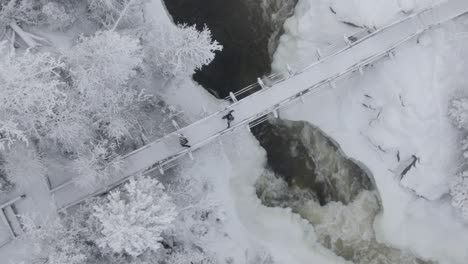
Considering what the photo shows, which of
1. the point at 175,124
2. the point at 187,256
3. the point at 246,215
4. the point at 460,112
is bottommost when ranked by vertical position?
the point at 187,256

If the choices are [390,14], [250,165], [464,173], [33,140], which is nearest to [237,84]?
[250,165]

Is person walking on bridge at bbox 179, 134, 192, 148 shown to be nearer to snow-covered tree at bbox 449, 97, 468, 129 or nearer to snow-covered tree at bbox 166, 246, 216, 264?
snow-covered tree at bbox 166, 246, 216, 264

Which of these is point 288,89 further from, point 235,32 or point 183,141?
point 183,141

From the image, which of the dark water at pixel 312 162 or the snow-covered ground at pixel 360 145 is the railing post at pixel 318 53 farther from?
the dark water at pixel 312 162

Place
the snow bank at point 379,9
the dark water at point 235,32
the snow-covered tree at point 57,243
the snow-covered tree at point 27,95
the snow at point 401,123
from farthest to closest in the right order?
the dark water at point 235,32
the snow at point 401,123
the snow bank at point 379,9
the snow-covered tree at point 57,243
the snow-covered tree at point 27,95

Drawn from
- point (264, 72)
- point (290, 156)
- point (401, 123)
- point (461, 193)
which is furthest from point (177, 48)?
point (461, 193)

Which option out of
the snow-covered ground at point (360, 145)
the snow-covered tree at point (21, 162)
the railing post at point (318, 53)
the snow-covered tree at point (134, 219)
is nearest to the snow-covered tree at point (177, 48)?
the snow-covered ground at point (360, 145)

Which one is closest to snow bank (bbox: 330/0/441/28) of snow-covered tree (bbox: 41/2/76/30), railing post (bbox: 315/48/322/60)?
railing post (bbox: 315/48/322/60)

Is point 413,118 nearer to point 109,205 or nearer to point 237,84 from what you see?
point 237,84
